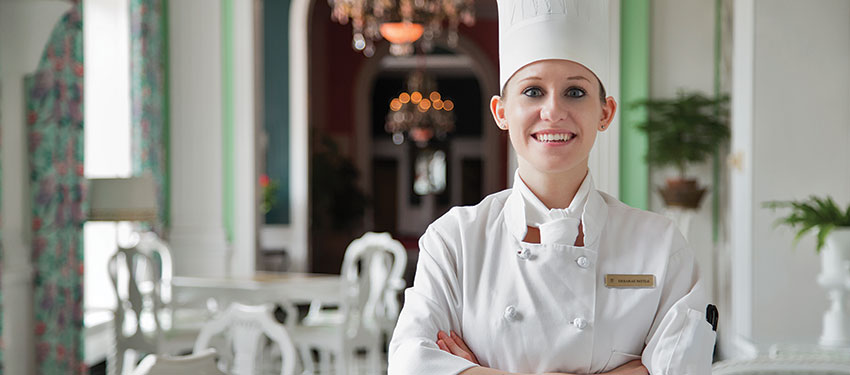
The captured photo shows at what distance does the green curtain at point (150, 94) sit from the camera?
5527 millimetres

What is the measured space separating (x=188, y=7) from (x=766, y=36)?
393cm

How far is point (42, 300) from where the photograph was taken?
13.6ft

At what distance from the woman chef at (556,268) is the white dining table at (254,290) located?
11.1ft

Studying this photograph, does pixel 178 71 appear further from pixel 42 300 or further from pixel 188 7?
pixel 42 300

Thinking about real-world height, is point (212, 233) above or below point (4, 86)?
below

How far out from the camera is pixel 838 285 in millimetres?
2896

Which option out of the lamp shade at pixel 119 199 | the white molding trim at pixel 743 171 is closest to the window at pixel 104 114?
the lamp shade at pixel 119 199

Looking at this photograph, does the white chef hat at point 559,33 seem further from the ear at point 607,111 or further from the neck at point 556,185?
the neck at point 556,185

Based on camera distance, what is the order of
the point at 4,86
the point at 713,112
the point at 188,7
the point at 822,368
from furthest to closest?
the point at 188,7 < the point at 713,112 < the point at 4,86 < the point at 822,368

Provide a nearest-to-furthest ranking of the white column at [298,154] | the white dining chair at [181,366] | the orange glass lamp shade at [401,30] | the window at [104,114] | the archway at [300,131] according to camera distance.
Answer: the white dining chair at [181,366] → the window at [104,114] → the orange glass lamp shade at [401,30] → the archway at [300,131] → the white column at [298,154]

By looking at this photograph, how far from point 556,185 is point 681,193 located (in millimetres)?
4230

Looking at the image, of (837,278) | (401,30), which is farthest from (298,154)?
(837,278)

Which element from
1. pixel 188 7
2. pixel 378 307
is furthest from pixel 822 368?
pixel 188 7

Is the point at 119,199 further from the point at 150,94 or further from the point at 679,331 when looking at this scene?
the point at 679,331
